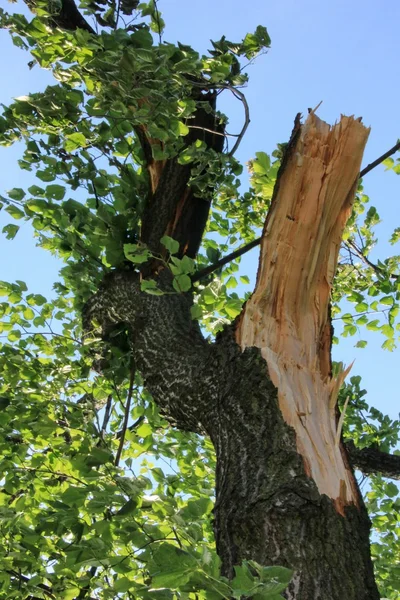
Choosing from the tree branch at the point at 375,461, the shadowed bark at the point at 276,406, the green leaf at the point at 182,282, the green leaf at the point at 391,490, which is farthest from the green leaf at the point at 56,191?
the green leaf at the point at 391,490

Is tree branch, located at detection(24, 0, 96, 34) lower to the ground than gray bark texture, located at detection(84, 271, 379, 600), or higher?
higher

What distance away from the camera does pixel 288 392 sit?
263 cm

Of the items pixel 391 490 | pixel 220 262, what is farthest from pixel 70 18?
pixel 391 490

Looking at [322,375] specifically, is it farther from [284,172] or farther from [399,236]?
[399,236]

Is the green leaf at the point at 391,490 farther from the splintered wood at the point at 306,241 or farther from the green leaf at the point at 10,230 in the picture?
the green leaf at the point at 10,230

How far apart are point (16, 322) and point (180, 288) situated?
1958mm

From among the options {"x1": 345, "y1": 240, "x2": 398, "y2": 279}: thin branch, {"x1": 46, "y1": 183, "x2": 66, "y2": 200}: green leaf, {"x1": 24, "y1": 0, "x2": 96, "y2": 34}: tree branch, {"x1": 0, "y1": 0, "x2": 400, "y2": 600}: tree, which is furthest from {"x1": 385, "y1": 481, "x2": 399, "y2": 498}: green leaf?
{"x1": 24, "y1": 0, "x2": 96, "y2": 34}: tree branch

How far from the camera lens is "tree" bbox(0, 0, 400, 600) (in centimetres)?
224

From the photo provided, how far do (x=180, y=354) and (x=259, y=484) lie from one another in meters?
1.23

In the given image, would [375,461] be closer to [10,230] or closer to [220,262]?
[220,262]

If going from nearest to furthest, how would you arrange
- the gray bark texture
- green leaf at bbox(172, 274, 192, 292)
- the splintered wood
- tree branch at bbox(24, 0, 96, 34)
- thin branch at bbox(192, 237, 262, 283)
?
the gray bark texture → the splintered wood → green leaf at bbox(172, 274, 192, 292) → thin branch at bbox(192, 237, 262, 283) → tree branch at bbox(24, 0, 96, 34)

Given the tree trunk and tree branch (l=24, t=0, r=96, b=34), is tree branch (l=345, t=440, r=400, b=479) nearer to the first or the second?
the tree trunk

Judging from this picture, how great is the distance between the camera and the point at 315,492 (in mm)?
2252

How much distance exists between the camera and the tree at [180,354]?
2.24 m
